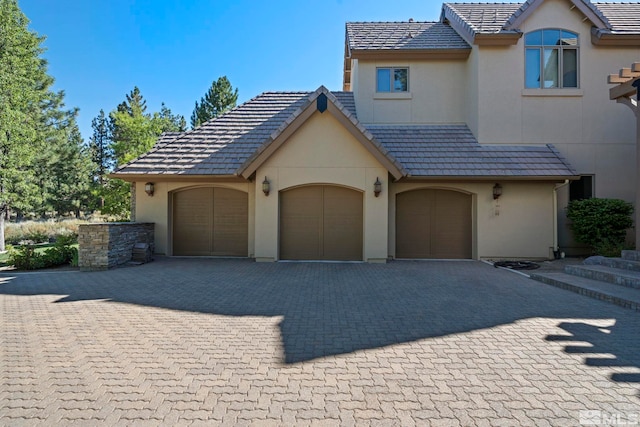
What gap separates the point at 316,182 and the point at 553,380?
8.25 m

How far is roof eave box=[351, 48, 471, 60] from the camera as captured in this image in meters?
13.1

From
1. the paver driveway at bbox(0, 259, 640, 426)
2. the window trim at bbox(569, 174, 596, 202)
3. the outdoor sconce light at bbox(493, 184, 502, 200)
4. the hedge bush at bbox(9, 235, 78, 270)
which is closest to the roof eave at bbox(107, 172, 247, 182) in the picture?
the hedge bush at bbox(9, 235, 78, 270)

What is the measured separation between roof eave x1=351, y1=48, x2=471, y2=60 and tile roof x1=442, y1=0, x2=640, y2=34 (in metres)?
0.95

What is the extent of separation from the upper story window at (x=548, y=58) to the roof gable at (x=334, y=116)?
668 cm

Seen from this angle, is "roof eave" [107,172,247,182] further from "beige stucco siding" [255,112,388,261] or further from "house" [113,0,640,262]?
"beige stucco siding" [255,112,388,261]

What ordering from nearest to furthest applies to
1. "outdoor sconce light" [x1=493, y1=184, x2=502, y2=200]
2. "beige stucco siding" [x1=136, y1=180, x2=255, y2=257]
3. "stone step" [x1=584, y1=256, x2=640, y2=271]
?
"stone step" [x1=584, y1=256, x2=640, y2=271], "outdoor sconce light" [x1=493, y1=184, x2=502, y2=200], "beige stucco siding" [x1=136, y1=180, x2=255, y2=257]

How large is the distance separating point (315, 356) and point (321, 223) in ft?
24.1

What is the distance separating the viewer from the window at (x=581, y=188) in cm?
1209

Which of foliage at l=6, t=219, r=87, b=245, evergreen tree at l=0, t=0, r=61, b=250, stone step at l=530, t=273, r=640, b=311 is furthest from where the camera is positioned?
foliage at l=6, t=219, r=87, b=245

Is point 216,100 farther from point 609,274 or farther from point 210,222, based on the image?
point 609,274

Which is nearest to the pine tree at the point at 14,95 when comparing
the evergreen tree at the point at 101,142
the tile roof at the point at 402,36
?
the tile roof at the point at 402,36

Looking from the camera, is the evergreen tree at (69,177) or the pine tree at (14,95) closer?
the pine tree at (14,95)

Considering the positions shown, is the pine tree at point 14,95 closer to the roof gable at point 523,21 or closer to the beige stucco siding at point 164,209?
the beige stucco siding at point 164,209

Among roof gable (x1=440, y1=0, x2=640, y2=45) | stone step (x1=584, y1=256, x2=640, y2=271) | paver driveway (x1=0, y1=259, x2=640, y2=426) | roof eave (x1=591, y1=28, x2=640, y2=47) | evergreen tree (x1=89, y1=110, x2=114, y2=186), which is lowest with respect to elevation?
paver driveway (x1=0, y1=259, x2=640, y2=426)
